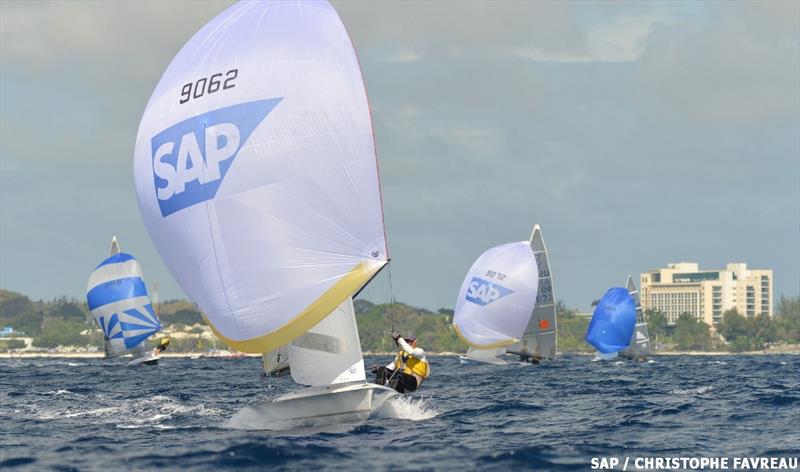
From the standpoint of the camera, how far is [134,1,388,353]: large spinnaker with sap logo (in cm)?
2262

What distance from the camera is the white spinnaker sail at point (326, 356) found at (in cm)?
2383

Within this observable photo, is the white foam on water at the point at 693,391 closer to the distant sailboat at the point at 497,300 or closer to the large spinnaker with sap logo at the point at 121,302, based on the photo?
the distant sailboat at the point at 497,300

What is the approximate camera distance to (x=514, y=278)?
211 feet

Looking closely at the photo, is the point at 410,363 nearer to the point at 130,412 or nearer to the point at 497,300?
the point at 130,412

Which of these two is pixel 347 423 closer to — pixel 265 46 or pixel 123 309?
pixel 265 46

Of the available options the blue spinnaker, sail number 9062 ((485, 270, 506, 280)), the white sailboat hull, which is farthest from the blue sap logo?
the white sailboat hull

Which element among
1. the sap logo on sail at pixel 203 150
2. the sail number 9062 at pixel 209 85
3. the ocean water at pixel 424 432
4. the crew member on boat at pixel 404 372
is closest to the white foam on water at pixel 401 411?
the ocean water at pixel 424 432

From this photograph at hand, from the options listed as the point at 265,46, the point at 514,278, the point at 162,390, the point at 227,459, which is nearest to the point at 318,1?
the point at 265,46

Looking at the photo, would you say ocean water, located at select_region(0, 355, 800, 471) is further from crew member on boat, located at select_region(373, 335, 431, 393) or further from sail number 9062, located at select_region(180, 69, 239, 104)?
sail number 9062, located at select_region(180, 69, 239, 104)

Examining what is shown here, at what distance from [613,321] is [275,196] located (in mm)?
62081

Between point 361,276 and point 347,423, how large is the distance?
2.96 m

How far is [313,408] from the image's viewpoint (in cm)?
2328

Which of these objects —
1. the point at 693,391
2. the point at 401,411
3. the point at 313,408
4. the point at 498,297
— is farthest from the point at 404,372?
the point at 498,297

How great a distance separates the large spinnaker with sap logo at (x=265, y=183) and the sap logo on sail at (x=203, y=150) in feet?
0.06
